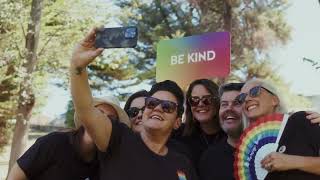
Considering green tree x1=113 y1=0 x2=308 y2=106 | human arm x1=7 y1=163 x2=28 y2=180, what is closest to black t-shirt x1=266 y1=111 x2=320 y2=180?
human arm x1=7 y1=163 x2=28 y2=180

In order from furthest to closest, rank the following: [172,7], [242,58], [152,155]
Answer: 1. [172,7]
2. [242,58]
3. [152,155]

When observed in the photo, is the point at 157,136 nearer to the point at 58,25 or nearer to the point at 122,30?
the point at 122,30

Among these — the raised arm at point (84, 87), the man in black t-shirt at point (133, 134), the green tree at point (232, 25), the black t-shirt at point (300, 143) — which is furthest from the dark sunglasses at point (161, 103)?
the green tree at point (232, 25)

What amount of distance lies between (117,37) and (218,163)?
1422mm

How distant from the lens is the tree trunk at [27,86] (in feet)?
42.9

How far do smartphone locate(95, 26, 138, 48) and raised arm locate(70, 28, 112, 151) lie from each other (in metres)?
0.03

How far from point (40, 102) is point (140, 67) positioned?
692 centimetres

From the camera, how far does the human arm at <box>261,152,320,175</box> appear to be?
112 inches

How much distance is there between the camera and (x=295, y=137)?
296cm

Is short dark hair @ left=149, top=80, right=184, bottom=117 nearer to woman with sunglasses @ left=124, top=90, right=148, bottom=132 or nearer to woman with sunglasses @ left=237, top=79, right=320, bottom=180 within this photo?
woman with sunglasses @ left=237, top=79, right=320, bottom=180

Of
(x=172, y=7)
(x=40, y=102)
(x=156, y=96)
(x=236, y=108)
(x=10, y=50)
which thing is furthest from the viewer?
(x=172, y=7)

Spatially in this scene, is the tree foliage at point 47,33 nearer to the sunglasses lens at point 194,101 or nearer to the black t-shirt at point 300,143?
the sunglasses lens at point 194,101

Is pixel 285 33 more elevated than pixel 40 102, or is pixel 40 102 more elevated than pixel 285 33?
pixel 285 33

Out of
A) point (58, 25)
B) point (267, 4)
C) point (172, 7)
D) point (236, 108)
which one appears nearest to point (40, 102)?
point (58, 25)
